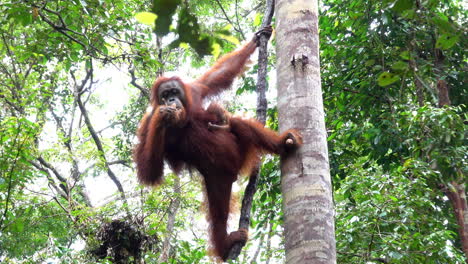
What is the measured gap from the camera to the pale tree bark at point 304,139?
1929 millimetres

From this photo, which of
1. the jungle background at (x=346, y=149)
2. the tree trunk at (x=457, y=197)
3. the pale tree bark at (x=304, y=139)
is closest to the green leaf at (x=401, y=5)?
the pale tree bark at (x=304, y=139)

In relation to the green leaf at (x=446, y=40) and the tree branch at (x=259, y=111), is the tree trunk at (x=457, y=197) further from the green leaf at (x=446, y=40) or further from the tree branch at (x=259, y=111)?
the green leaf at (x=446, y=40)

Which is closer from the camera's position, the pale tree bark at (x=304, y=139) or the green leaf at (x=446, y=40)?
the green leaf at (x=446, y=40)

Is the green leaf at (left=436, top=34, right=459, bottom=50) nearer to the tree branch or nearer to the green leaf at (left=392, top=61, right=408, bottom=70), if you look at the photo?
the green leaf at (left=392, top=61, right=408, bottom=70)

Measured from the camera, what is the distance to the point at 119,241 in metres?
5.52

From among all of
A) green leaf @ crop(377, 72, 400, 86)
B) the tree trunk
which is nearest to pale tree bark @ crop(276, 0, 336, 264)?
green leaf @ crop(377, 72, 400, 86)

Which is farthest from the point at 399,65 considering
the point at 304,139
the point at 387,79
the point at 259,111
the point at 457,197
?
the point at 457,197

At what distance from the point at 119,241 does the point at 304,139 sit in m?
3.85

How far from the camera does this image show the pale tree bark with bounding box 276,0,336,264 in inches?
75.9

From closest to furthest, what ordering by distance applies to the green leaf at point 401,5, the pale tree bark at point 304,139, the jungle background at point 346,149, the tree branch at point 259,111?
1. the green leaf at point 401,5
2. the pale tree bark at point 304,139
3. the tree branch at point 259,111
4. the jungle background at point 346,149

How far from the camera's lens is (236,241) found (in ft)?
12.2

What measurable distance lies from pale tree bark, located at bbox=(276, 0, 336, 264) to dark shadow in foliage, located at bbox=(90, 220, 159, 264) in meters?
3.63

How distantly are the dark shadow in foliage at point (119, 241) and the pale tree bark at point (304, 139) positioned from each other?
143 inches

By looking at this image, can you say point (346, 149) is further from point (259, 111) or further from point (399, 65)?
point (399, 65)
